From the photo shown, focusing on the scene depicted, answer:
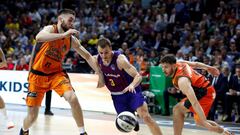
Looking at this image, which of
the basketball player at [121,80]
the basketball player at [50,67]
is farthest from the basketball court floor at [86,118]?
the basketball player at [121,80]

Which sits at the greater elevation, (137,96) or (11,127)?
(137,96)

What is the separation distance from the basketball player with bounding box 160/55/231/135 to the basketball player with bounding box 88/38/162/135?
39cm

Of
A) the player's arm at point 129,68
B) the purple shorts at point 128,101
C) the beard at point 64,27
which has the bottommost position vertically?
the purple shorts at point 128,101

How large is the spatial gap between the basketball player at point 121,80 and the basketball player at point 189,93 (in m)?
0.39

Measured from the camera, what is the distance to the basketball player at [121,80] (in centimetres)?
752

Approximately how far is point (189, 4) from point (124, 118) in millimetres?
12069

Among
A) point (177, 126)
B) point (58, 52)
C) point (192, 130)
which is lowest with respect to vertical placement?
point (192, 130)

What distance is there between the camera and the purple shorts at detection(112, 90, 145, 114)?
777 cm

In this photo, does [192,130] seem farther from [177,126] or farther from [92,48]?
[92,48]

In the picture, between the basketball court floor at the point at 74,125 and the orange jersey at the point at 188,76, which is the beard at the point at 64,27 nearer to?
the orange jersey at the point at 188,76

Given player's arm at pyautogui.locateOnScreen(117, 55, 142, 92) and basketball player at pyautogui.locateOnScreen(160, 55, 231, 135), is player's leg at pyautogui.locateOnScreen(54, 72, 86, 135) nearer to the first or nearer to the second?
player's arm at pyautogui.locateOnScreen(117, 55, 142, 92)

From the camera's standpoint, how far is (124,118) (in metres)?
7.27

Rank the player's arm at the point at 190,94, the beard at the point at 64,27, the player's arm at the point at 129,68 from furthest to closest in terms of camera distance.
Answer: the beard at the point at 64,27, the player's arm at the point at 129,68, the player's arm at the point at 190,94

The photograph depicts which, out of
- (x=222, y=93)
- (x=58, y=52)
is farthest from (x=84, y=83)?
(x=58, y=52)
